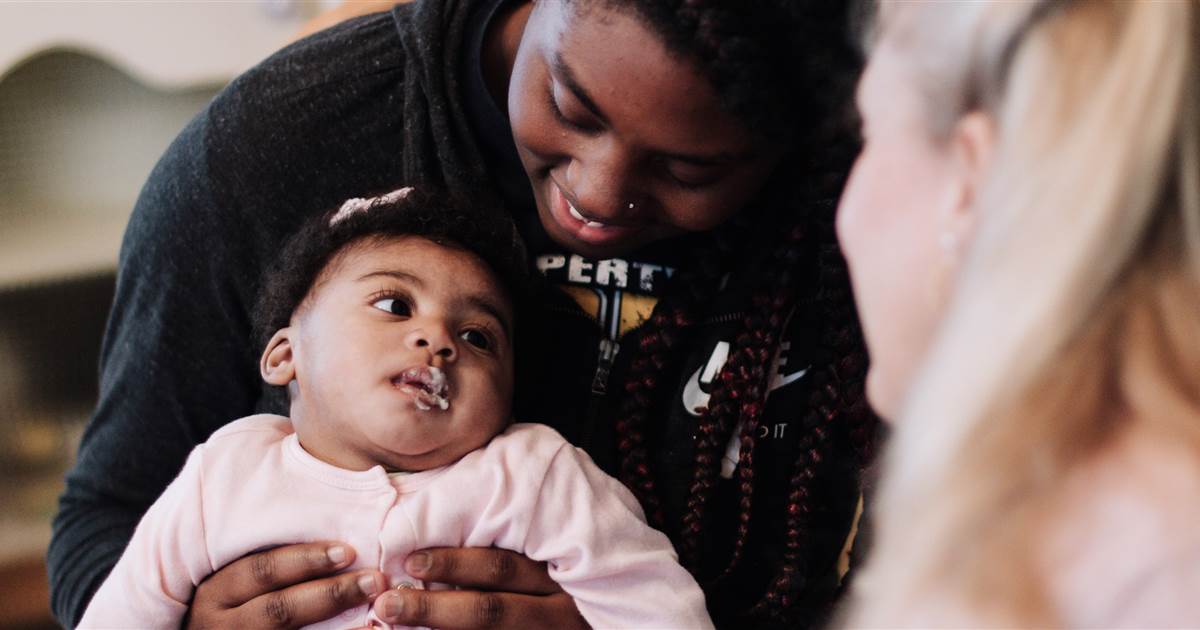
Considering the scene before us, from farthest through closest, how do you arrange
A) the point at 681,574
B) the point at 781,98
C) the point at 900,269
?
the point at 681,574 → the point at 781,98 → the point at 900,269

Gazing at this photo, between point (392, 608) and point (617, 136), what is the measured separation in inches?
18.0

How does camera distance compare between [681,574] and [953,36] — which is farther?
[681,574]

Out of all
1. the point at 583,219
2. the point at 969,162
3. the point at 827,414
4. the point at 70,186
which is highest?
the point at 969,162

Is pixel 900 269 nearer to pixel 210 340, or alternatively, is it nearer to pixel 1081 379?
pixel 1081 379

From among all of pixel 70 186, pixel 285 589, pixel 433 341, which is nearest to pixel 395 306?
pixel 433 341

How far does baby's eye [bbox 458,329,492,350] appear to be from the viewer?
108 cm

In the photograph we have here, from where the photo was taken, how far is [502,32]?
3.76 ft

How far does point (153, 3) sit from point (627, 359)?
1.13 metres

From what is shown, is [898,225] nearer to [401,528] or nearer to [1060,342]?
[1060,342]

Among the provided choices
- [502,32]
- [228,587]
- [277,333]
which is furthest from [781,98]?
[228,587]

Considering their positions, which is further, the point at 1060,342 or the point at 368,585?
the point at 368,585

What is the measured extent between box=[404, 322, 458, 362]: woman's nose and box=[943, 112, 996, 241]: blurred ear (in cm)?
49

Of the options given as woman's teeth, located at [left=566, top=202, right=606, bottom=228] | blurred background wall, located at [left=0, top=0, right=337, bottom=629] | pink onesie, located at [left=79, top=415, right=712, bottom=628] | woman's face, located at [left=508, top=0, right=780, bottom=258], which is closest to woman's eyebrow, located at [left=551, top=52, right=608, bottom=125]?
woman's face, located at [left=508, top=0, right=780, bottom=258]

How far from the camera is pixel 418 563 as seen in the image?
38.5 inches
